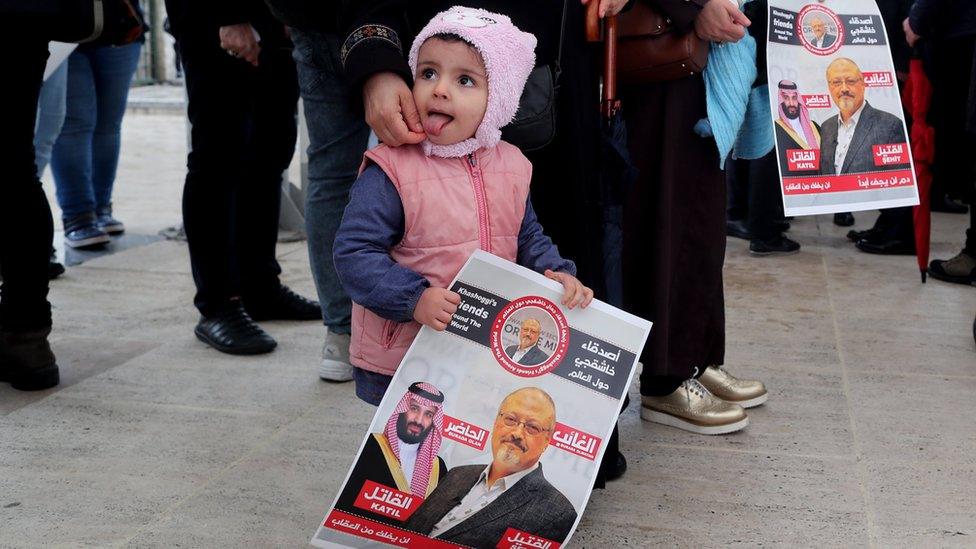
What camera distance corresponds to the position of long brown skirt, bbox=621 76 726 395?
2.88 m

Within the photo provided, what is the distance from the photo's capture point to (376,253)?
6.89 feet

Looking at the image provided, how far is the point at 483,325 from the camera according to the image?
6.75ft

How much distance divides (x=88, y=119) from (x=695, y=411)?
382 centimetres

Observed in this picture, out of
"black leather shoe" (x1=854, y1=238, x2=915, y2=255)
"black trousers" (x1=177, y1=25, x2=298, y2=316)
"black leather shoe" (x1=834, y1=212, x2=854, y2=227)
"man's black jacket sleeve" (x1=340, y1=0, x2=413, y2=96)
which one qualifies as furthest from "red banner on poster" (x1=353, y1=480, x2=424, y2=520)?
"black leather shoe" (x1=834, y1=212, x2=854, y2=227)

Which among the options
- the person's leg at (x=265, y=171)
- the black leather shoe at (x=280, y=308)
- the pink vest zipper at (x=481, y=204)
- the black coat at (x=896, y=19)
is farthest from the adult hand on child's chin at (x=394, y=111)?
the black coat at (x=896, y=19)

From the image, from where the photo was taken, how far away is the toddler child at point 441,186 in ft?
6.93

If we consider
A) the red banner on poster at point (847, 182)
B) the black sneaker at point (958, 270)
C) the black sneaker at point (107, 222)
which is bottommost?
the black sneaker at point (107, 222)

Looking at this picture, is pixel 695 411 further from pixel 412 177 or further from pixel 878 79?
pixel 412 177

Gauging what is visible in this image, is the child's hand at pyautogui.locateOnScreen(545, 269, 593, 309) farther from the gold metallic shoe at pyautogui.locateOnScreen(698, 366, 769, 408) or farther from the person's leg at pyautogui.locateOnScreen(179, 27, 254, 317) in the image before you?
the person's leg at pyautogui.locateOnScreen(179, 27, 254, 317)

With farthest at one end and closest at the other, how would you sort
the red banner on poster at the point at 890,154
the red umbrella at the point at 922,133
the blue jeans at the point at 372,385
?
1. the red umbrella at the point at 922,133
2. the red banner on poster at the point at 890,154
3. the blue jeans at the point at 372,385

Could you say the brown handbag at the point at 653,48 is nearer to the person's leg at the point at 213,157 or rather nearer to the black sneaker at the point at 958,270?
the person's leg at the point at 213,157

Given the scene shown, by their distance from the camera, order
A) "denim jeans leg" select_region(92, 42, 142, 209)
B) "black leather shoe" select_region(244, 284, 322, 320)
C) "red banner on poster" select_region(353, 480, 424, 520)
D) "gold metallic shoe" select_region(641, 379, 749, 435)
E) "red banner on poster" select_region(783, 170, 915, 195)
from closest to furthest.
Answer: "red banner on poster" select_region(353, 480, 424, 520) < "red banner on poster" select_region(783, 170, 915, 195) < "gold metallic shoe" select_region(641, 379, 749, 435) < "black leather shoe" select_region(244, 284, 322, 320) < "denim jeans leg" select_region(92, 42, 142, 209)

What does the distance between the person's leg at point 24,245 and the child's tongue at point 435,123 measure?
1589 millimetres

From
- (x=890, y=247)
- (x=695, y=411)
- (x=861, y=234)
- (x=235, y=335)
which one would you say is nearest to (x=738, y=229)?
(x=861, y=234)
